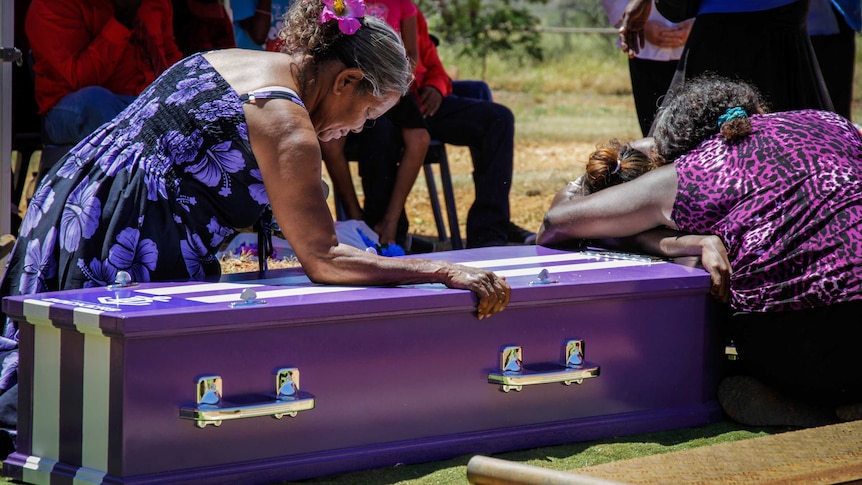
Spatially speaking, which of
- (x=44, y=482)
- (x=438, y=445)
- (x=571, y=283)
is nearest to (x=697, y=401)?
(x=571, y=283)

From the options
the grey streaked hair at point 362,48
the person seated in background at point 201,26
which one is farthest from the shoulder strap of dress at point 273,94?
the person seated in background at point 201,26

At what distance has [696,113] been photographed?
3.43 metres

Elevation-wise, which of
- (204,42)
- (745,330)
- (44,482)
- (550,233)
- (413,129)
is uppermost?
(204,42)

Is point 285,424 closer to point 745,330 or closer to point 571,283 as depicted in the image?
point 571,283

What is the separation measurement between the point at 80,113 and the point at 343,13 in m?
2.30

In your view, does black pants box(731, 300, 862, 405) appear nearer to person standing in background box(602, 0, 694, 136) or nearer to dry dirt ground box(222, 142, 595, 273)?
person standing in background box(602, 0, 694, 136)

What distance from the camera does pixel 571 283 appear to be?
2990 mm

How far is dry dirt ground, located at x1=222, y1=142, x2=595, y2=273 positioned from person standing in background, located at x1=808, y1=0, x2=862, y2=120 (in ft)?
6.71

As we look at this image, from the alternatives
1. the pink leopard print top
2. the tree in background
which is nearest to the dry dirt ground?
the pink leopard print top

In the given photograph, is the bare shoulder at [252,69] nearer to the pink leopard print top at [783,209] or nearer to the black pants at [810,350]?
the pink leopard print top at [783,209]

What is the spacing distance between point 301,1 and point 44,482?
1.35 m

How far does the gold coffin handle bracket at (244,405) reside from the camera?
97.1 inches

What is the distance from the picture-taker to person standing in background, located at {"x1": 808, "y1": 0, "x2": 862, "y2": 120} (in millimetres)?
5391

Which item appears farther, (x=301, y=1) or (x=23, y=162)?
(x=23, y=162)
